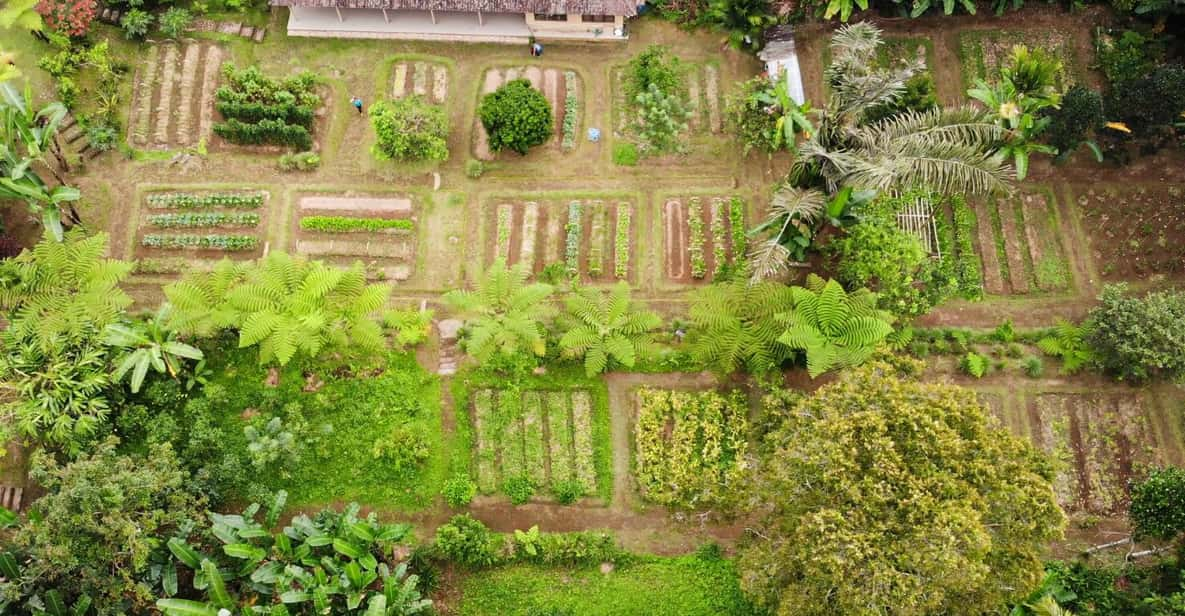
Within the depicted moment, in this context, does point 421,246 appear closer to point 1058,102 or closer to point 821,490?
point 821,490

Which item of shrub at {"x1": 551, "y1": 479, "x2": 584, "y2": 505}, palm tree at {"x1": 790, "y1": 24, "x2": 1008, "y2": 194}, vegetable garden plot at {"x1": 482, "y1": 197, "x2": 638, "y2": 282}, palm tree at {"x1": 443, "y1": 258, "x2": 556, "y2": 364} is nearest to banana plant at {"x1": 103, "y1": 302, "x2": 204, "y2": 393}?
palm tree at {"x1": 443, "y1": 258, "x2": 556, "y2": 364}

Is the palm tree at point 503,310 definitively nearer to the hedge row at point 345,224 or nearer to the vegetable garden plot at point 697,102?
the hedge row at point 345,224

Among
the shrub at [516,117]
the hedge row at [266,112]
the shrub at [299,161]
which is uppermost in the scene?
the hedge row at [266,112]

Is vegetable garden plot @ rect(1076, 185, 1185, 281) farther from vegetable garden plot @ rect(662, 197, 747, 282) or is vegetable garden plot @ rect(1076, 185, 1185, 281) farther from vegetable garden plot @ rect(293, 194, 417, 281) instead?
vegetable garden plot @ rect(293, 194, 417, 281)

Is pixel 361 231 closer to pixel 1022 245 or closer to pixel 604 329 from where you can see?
pixel 604 329

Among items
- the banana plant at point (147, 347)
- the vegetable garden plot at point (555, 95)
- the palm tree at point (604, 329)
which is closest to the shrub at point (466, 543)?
the palm tree at point (604, 329)
